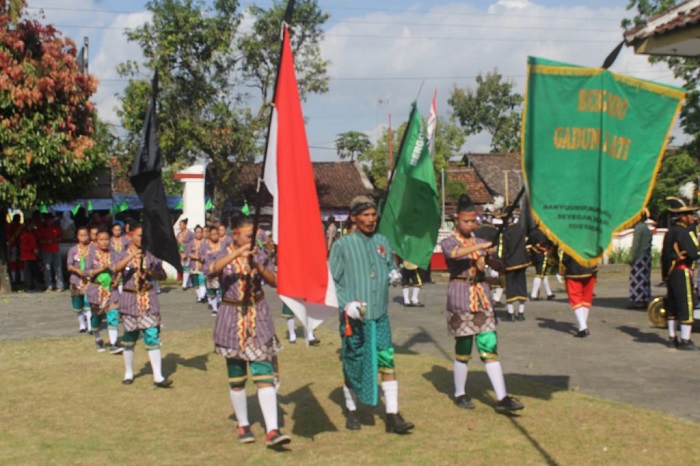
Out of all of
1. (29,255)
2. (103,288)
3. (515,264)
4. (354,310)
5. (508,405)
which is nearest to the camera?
(354,310)

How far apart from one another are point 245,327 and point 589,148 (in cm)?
312

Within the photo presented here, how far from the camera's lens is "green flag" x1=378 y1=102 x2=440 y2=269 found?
8.56m

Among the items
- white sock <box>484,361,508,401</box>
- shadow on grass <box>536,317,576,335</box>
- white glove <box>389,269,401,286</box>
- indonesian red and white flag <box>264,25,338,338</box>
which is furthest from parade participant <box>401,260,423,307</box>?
indonesian red and white flag <box>264,25,338,338</box>

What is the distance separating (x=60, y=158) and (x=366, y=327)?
1574 cm

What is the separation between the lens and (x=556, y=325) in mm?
14250

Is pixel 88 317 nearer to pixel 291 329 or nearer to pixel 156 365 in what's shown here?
pixel 291 329

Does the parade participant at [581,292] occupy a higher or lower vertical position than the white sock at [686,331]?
higher

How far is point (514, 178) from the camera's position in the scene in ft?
172

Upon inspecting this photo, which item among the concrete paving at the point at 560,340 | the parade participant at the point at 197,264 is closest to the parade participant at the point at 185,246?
the parade participant at the point at 197,264

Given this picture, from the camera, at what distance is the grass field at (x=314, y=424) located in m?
6.74

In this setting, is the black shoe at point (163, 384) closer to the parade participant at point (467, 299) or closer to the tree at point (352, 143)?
the parade participant at point (467, 299)

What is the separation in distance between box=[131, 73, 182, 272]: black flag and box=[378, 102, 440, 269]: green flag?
7.48ft

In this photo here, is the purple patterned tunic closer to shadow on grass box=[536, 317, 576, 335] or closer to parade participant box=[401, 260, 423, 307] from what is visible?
shadow on grass box=[536, 317, 576, 335]

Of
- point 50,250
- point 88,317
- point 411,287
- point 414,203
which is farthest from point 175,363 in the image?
point 50,250
